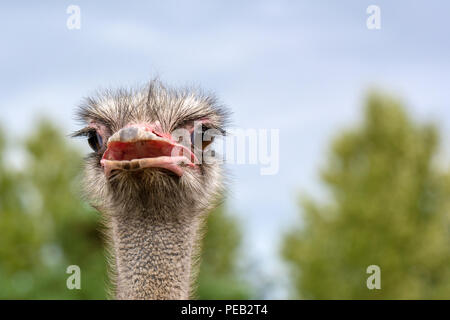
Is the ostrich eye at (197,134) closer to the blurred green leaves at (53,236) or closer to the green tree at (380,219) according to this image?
the blurred green leaves at (53,236)

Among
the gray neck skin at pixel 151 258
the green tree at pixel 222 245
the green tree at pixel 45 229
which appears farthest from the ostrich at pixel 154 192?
the green tree at pixel 222 245

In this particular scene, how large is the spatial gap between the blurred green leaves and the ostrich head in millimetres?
6790

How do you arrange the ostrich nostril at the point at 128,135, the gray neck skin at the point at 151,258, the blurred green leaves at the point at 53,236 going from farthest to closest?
the blurred green leaves at the point at 53,236 → the gray neck skin at the point at 151,258 → the ostrich nostril at the point at 128,135

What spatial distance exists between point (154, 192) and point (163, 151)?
1.43 feet

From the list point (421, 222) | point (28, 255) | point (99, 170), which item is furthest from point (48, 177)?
point (99, 170)

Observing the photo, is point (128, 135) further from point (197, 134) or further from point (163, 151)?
point (197, 134)

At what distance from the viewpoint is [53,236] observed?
21.1 meters

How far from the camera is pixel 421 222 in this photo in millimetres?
21672

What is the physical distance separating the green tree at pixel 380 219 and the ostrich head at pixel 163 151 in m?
16.6

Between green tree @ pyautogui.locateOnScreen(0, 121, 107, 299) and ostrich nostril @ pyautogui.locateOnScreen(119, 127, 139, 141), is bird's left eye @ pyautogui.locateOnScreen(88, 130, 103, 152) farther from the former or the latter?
green tree @ pyautogui.locateOnScreen(0, 121, 107, 299)

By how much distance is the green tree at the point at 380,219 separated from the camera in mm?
20734

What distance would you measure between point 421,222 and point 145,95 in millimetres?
19039

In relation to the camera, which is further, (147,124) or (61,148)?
(61,148)
